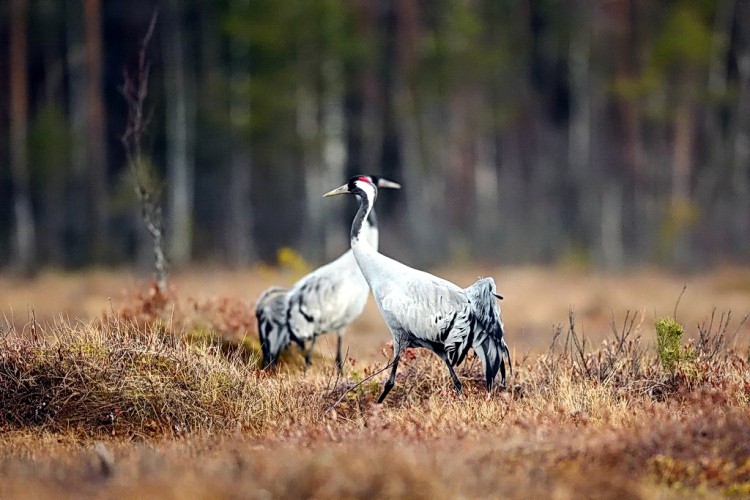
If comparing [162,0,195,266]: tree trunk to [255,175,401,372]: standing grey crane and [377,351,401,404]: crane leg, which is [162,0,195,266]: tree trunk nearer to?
[255,175,401,372]: standing grey crane

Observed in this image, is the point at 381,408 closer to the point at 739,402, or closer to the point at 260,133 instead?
the point at 739,402

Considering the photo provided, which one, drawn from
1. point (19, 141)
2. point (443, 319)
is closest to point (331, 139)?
point (19, 141)

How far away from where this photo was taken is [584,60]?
23781 millimetres

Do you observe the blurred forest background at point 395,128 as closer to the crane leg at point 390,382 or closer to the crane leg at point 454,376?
the crane leg at point 454,376

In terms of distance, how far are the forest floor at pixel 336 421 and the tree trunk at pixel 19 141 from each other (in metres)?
13.7

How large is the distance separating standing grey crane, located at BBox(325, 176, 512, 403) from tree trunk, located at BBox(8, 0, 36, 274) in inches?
602

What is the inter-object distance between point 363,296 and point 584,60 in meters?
16.2

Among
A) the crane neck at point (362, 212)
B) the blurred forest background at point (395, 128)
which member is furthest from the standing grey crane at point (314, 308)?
the blurred forest background at point (395, 128)

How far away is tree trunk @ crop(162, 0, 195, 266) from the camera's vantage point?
22.1 m

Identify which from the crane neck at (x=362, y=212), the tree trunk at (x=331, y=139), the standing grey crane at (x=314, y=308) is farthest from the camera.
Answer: the tree trunk at (x=331, y=139)

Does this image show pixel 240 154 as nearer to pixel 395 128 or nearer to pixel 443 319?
pixel 395 128

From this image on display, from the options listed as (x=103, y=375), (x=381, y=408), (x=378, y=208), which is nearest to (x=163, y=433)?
(x=103, y=375)

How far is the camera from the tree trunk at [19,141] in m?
22.0

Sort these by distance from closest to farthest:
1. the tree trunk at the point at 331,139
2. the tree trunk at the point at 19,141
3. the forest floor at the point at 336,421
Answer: the forest floor at the point at 336,421 < the tree trunk at the point at 19,141 < the tree trunk at the point at 331,139
